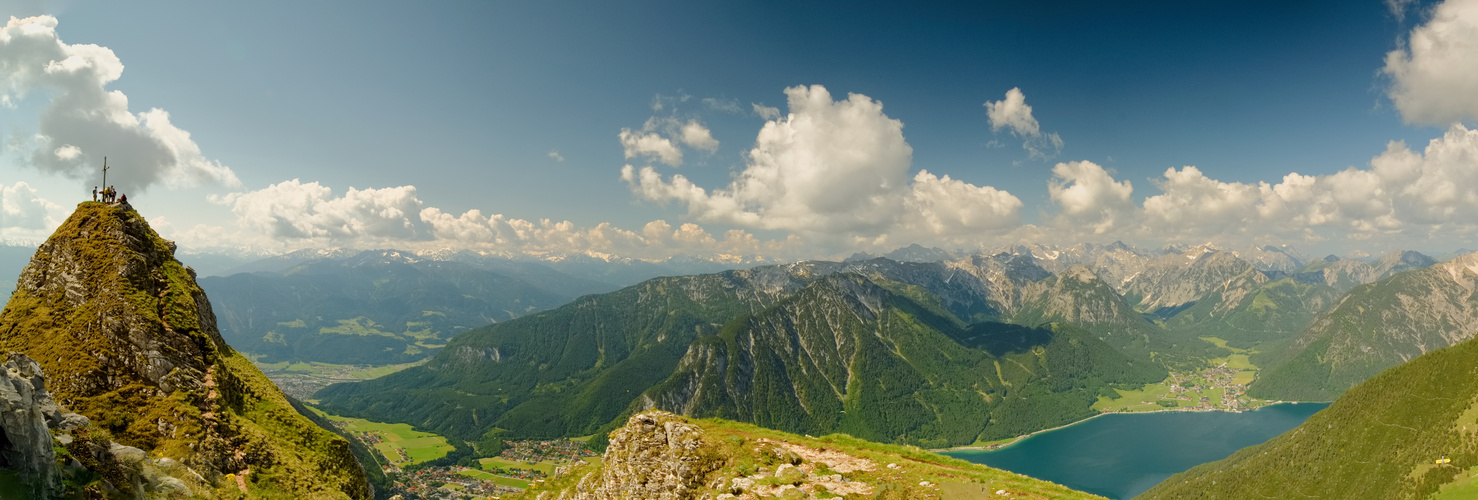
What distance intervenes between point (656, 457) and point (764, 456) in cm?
688

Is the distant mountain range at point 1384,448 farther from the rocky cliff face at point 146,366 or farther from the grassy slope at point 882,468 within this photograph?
the rocky cliff face at point 146,366

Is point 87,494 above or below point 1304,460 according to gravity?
above

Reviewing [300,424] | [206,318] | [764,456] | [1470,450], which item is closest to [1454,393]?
[1470,450]

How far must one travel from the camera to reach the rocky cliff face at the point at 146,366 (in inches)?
992

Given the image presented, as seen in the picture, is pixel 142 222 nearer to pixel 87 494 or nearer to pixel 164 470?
pixel 164 470

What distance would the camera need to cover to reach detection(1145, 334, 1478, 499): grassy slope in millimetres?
106812

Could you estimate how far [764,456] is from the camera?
90.1ft

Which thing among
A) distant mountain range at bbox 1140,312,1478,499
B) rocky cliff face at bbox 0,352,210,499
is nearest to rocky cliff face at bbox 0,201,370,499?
rocky cliff face at bbox 0,352,210,499

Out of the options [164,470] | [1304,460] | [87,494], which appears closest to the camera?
[87,494]

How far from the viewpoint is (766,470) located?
1025 inches

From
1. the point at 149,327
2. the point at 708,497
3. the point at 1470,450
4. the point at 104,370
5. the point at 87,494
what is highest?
the point at 149,327

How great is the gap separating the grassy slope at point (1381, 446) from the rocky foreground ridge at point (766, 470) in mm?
146945

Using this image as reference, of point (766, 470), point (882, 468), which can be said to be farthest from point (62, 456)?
point (882, 468)

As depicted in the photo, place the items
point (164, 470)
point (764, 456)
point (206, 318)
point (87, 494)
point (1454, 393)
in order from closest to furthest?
point (87, 494), point (164, 470), point (764, 456), point (206, 318), point (1454, 393)
